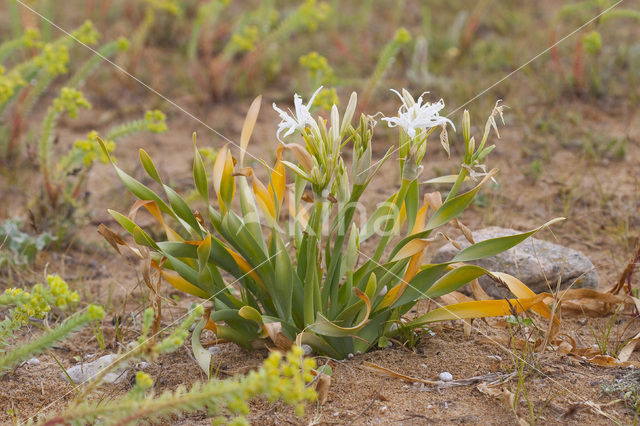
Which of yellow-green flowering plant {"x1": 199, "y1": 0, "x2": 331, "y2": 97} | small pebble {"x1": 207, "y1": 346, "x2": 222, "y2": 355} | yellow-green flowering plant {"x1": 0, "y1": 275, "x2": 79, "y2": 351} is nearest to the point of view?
yellow-green flowering plant {"x1": 0, "y1": 275, "x2": 79, "y2": 351}

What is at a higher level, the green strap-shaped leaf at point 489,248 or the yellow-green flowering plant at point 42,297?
the yellow-green flowering plant at point 42,297

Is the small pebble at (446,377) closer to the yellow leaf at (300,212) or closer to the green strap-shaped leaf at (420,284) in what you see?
the green strap-shaped leaf at (420,284)

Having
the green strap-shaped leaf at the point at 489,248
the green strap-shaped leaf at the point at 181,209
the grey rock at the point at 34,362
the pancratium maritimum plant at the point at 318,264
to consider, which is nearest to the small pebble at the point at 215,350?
the pancratium maritimum plant at the point at 318,264

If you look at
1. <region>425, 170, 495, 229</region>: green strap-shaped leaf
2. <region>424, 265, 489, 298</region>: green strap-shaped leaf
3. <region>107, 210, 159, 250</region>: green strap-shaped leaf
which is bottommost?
<region>424, 265, 489, 298</region>: green strap-shaped leaf

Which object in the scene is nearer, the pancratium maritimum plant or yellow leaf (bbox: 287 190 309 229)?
the pancratium maritimum plant

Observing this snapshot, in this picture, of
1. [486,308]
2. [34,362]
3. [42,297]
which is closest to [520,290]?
[486,308]

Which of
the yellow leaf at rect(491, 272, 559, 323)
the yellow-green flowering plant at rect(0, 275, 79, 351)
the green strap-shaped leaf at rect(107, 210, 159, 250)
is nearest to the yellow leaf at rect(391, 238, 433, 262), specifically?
the yellow leaf at rect(491, 272, 559, 323)

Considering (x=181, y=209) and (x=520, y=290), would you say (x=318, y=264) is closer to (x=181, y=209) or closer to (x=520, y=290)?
(x=181, y=209)

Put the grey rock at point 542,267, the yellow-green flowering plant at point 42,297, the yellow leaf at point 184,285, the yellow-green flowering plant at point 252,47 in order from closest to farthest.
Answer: the yellow-green flowering plant at point 42,297 → the yellow leaf at point 184,285 → the grey rock at point 542,267 → the yellow-green flowering plant at point 252,47

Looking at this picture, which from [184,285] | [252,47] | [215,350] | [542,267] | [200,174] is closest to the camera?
[200,174]

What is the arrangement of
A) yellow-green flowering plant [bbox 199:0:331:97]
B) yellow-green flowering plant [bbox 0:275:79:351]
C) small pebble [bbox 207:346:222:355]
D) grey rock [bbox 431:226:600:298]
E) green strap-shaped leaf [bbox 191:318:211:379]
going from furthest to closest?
yellow-green flowering plant [bbox 199:0:331:97], grey rock [bbox 431:226:600:298], small pebble [bbox 207:346:222:355], green strap-shaped leaf [bbox 191:318:211:379], yellow-green flowering plant [bbox 0:275:79:351]

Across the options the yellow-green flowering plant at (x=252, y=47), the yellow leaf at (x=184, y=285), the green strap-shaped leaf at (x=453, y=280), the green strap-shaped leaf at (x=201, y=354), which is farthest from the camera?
the yellow-green flowering plant at (x=252, y=47)

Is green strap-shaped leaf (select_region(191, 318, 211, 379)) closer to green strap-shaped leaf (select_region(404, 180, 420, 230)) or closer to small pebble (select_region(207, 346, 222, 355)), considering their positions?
small pebble (select_region(207, 346, 222, 355))
